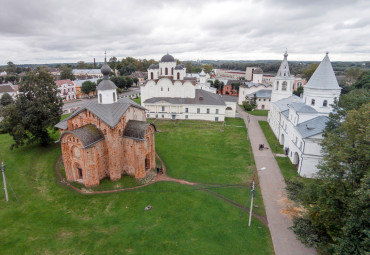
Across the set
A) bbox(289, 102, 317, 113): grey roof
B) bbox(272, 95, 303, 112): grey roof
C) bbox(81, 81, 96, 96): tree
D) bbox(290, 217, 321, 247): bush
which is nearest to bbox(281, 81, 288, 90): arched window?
Answer: bbox(272, 95, 303, 112): grey roof

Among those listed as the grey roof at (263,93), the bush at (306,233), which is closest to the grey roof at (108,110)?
the bush at (306,233)

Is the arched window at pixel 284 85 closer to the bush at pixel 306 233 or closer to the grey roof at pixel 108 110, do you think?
the grey roof at pixel 108 110

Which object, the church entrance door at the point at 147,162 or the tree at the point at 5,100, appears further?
the tree at the point at 5,100

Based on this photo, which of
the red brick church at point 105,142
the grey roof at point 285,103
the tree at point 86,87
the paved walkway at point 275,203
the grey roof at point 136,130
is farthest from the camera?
the tree at point 86,87

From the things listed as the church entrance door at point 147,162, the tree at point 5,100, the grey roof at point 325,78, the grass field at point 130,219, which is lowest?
the grass field at point 130,219

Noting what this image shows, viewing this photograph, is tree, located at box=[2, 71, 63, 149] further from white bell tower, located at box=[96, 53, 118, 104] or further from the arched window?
the arched window

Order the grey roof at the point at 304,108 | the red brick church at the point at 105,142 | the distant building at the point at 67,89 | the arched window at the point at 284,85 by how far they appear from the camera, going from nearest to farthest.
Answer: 1. the red brick church at the point at 105,142
2. the grey roof at the point at 304,108
3. the arched window at the point at 284,85
4. the distant building at the point at 67,89

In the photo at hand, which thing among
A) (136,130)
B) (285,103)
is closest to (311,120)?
(285,103)

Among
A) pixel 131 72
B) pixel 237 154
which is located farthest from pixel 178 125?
pixel 131 72
